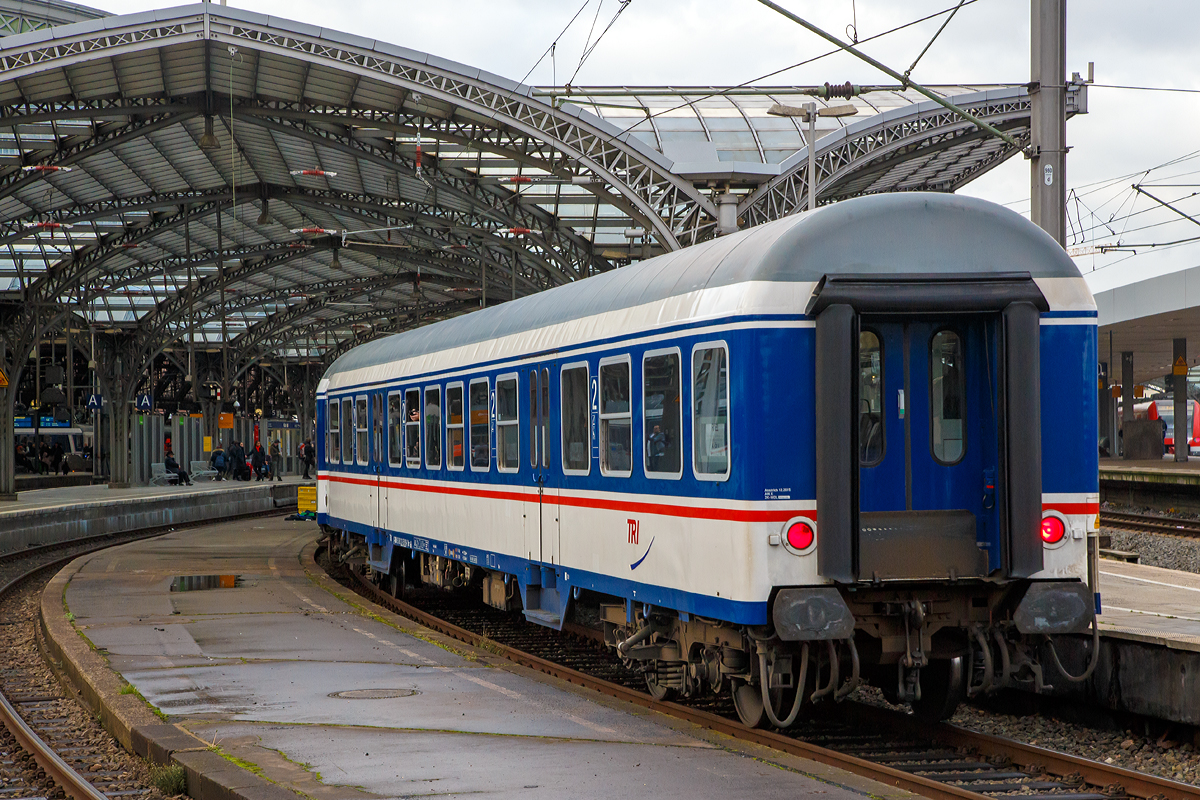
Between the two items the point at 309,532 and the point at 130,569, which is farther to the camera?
the point at 309,532

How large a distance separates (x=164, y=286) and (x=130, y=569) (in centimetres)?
3943

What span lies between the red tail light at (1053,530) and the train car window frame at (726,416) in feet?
6.82

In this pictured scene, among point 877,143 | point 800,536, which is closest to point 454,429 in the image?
point 800,536

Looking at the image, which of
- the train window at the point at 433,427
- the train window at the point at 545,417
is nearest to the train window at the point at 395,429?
the train window at the point at 433,427

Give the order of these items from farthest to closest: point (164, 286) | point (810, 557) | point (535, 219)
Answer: point (164, 286), point (535, 219), point (810, 557)

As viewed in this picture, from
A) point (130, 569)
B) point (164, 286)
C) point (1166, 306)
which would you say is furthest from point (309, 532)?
point (164, 286)

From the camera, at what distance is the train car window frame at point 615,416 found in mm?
10008

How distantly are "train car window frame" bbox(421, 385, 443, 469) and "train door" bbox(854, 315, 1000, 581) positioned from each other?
763 centimetres

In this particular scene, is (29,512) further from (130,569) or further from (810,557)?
(810,557)

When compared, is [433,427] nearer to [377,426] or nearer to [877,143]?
[377,426]

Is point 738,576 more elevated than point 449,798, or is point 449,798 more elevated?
point 738,576

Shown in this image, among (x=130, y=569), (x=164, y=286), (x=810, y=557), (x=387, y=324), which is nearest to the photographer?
(x=810, y=557)

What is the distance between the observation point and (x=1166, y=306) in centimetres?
3684

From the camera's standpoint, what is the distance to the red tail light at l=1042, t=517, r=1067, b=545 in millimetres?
8633
